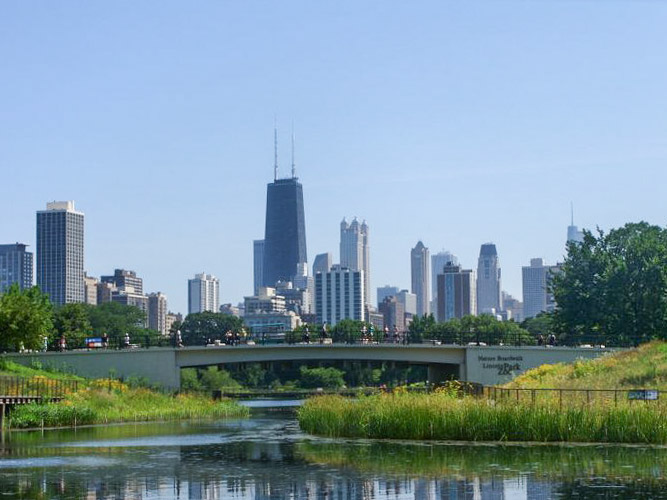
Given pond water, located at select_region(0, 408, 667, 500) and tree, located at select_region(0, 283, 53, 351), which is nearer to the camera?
pond water, located at select_region(0, 408, 667, 500)

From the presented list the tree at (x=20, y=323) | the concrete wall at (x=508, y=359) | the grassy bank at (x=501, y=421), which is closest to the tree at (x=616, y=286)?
the concrete wall at (x=508, y=359)

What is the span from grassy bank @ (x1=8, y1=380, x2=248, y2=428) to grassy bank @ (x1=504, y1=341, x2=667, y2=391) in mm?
22362

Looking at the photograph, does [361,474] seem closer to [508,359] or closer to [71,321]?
[508,359]

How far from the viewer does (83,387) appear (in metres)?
81.8

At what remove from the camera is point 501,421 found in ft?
161

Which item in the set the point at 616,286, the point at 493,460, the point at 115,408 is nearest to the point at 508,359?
the point at 616,286

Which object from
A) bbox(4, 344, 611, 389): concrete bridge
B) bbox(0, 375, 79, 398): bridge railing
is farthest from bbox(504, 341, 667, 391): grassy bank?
bbox(0, 375, 79, 398): bridge railing

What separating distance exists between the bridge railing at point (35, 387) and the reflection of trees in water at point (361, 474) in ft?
81.2

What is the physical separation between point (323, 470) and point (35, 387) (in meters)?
38.9

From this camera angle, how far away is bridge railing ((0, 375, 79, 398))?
72.6 metres

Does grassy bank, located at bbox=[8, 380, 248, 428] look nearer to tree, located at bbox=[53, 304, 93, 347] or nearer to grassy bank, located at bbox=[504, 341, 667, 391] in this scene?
grassy bank, located at bbox=[504, 341, 667, 391]

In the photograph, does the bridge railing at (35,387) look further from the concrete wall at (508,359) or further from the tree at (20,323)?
the concrete wall at (508,359)

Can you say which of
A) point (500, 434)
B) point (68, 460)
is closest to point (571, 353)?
point (500, 434)

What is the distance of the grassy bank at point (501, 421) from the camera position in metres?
47.7
